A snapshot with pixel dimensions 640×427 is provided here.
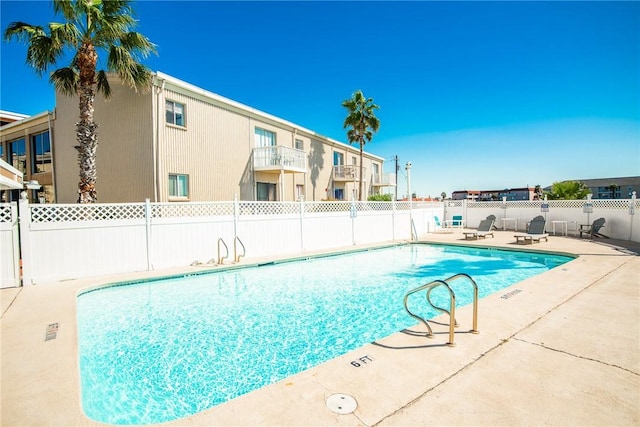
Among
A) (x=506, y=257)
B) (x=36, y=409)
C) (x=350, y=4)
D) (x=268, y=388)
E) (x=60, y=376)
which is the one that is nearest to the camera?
(x=36, y=409)

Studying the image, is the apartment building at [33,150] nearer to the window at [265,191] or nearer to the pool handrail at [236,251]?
the window at [265,191]

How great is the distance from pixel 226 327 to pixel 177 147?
381 inches

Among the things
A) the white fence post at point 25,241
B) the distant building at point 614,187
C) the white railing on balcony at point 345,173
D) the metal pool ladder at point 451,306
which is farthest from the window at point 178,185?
the distant building at point 614,187

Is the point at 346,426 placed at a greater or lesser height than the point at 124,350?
greater

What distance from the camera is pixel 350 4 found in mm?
13422

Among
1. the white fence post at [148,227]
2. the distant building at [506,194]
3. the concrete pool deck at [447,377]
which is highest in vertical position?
the distant building at [506,194]

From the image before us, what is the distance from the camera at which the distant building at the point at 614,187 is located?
2225 inches

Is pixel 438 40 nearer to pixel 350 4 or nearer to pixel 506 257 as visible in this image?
pixel 350 4

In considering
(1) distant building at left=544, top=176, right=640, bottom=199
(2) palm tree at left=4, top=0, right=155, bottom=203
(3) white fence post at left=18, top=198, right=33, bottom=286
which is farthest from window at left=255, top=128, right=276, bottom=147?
(1) distant building at left=544, top=176, right=640, bottom=199

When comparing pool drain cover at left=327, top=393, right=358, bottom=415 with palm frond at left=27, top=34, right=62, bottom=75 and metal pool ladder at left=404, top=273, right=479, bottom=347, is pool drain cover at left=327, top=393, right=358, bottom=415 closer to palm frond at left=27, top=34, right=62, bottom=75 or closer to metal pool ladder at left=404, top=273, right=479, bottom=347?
metal pool ladder at left=404, top=273, right=479, bottom=347

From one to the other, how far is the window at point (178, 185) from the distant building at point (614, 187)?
71.9 m

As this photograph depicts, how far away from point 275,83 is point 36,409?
21043mm

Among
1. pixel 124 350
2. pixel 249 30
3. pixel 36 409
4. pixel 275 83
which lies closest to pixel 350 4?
pixel 249 30

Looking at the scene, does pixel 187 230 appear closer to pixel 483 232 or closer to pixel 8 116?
pixel 483 232
